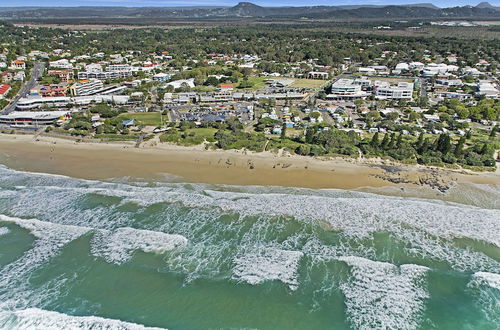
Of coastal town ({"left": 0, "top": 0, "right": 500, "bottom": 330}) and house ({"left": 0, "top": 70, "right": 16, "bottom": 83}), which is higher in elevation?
house ({"left": 0, "top": 70, "right": 16, "bottom": 83})

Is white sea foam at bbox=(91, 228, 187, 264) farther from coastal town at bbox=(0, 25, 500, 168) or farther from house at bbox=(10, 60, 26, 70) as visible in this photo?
house at bbox=(10, 60, 26, 70)

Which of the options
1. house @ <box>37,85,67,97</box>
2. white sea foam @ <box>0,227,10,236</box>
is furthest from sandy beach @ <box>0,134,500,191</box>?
house @ <box>37,85,67,97</box>

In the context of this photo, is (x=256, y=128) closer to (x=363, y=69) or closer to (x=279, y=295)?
(x=279, y=295)

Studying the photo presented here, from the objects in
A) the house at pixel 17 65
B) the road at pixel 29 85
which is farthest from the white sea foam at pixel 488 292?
the house at pixel 17 65

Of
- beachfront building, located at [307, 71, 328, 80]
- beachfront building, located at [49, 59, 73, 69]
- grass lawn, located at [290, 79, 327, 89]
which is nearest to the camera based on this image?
grass lawn, located at [290, 79, 327, 89]

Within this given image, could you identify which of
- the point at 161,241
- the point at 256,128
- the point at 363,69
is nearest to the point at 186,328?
the point at 161,241

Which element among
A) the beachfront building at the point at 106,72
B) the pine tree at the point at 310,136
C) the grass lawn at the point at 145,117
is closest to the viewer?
the pine tree at the point at 310,136

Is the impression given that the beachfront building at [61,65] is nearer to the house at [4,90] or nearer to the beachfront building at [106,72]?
the beachfront building at [106,72]
